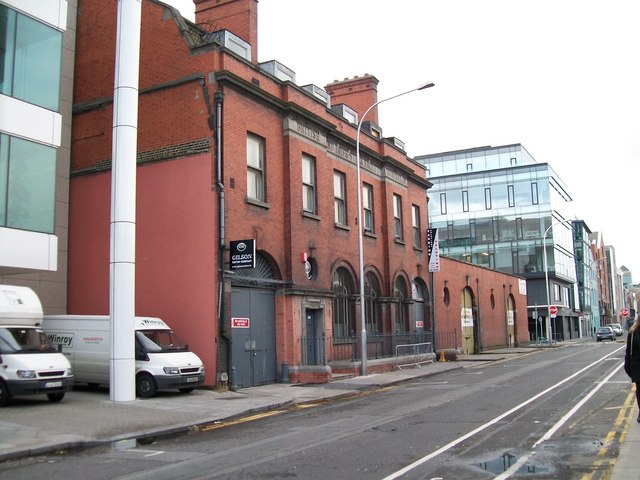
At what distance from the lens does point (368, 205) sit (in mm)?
27469

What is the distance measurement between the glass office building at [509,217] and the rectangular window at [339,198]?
141 ft

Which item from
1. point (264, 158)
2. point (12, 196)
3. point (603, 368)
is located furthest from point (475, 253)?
point (12, 196)

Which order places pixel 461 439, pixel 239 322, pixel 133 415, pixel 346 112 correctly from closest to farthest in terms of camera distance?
pixel 461 439
pixel 133 415
pixel 239 322
pixel 346 112

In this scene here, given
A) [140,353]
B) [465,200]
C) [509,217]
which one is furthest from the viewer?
[465,200]

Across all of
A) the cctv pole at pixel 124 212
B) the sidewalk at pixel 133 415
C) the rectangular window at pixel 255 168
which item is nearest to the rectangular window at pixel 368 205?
the rectangular window at pixel 255 168

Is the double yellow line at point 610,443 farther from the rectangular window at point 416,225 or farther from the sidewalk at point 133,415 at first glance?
the rectangular window at point 416,225

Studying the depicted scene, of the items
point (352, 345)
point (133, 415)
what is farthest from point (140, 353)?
point (352, 345)

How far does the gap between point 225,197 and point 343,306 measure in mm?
8119

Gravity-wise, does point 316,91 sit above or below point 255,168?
above

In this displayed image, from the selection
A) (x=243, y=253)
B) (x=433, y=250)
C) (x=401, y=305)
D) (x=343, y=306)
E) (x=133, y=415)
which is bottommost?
(x=133, y=415)

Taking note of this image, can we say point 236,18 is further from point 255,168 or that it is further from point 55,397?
point 55,397

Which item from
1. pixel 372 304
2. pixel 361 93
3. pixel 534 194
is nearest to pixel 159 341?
pixel 372 304

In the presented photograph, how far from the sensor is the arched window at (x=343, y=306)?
2377cm

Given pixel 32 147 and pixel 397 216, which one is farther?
pixel 397 216
